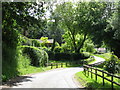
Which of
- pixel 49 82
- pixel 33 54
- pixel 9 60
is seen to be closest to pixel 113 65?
pixel 49 82

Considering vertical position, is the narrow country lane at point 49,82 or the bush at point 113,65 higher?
the bush at point 113,65

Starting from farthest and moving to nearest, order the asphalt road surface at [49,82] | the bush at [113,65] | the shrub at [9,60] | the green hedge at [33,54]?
the green hedge at [33,54], the bush at [113,65], the shrub at [9,60], the asphalt road surface at [49,82]

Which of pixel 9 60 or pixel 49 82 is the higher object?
pixel 9 60

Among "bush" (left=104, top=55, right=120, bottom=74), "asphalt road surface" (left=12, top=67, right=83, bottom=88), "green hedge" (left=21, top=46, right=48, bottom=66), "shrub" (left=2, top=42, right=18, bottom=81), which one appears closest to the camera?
"asphalt road surface" (left=12, top=67, right=83, bottom=88)

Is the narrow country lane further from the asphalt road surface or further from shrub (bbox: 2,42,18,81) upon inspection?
shrub (bbox: 2,42,18,81)

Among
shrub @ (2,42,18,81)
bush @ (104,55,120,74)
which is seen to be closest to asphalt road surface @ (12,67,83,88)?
shrub @ (2,42,18,81)

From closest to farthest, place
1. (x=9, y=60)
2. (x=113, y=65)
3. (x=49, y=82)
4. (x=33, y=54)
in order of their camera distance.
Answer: (x=49, y=82) → (x=113, y=65) → (x=9, y=60) → (x=33, y=54)

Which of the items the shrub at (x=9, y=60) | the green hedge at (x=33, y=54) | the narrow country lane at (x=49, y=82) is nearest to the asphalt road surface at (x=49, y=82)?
the narrow country lane at (x=49, y=82)

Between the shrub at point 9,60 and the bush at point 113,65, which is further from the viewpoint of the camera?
the bush at point 113,65

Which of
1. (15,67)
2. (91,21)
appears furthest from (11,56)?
(91,21)

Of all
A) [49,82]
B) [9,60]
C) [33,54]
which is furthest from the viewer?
[33,54]

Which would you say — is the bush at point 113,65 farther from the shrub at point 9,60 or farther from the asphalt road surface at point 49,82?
the shrub at point 9,60

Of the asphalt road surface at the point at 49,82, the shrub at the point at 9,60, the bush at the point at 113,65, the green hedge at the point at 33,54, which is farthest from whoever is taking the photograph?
the green hedge at the point at 33,54

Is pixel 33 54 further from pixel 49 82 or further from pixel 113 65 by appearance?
pixel 113 65
